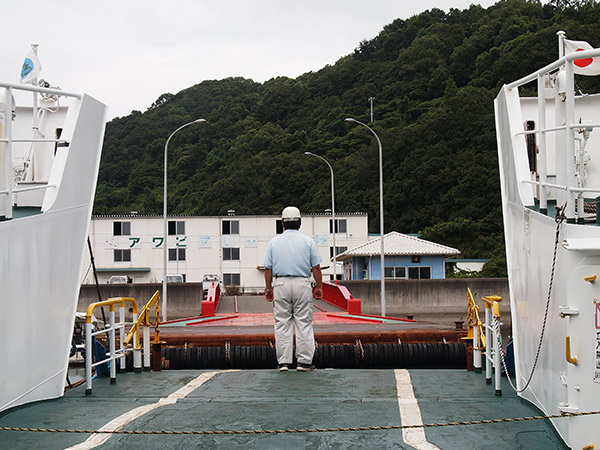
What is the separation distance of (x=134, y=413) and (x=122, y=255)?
2212 inches

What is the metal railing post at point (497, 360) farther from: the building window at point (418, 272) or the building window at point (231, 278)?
the building window at point (231, 278)

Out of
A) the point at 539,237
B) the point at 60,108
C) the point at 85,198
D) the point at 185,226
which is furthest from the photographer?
the point at 185,226

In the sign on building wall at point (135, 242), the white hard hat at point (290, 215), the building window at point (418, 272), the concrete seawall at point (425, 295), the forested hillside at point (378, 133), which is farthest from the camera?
the forested hillside at point (378, 133)

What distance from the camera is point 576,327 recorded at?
489 centimetres

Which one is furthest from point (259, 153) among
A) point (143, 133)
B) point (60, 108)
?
point (60, 108)

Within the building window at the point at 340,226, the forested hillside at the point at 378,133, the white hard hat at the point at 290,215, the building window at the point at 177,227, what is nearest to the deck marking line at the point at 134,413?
the white hard hat at the point at 290,215

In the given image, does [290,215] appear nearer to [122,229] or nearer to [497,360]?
[497,360]

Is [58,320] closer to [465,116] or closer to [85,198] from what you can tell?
[85,198]

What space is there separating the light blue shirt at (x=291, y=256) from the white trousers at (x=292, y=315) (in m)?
0.10

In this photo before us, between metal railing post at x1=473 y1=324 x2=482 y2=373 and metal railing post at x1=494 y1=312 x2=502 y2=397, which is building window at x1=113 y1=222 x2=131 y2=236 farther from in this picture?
metal railing post at x1=494 y1=312 x2=502 y2=397

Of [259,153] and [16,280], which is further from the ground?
[259,153]

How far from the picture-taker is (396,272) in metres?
50.6

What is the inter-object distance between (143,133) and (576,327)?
105m

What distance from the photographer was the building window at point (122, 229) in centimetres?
6081
